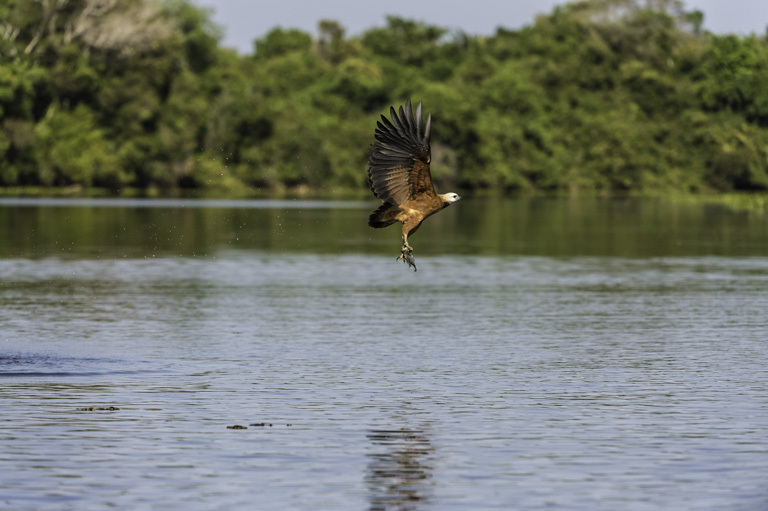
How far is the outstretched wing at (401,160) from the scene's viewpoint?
18016 mm

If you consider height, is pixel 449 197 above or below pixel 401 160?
below

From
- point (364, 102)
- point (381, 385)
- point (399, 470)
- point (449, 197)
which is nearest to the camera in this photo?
point (399, 470)

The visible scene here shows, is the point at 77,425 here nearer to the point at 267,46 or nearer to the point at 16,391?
the point at 16,391

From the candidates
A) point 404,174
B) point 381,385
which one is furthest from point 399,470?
point 404,174

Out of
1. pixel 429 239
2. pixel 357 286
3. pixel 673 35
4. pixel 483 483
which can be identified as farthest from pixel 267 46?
pixel 483 483

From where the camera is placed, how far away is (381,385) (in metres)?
18.2

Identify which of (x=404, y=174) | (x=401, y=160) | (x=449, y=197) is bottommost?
(x=449, y=197)

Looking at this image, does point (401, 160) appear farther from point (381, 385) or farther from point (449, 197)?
point (381, 385)

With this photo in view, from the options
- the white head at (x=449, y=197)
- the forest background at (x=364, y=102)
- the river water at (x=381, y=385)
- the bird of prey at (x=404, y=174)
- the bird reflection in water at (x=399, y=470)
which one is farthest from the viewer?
the forest background at (x=364, y=102)

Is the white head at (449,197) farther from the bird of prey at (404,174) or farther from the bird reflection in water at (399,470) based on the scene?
the bird reflection in water at (399,470)

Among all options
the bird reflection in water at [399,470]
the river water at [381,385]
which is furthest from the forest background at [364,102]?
the bird reflection in water at [399,470]

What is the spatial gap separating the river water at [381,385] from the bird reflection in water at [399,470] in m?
0.03

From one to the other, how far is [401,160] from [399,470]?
5.90m

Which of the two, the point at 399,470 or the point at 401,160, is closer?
the point at 399,470
